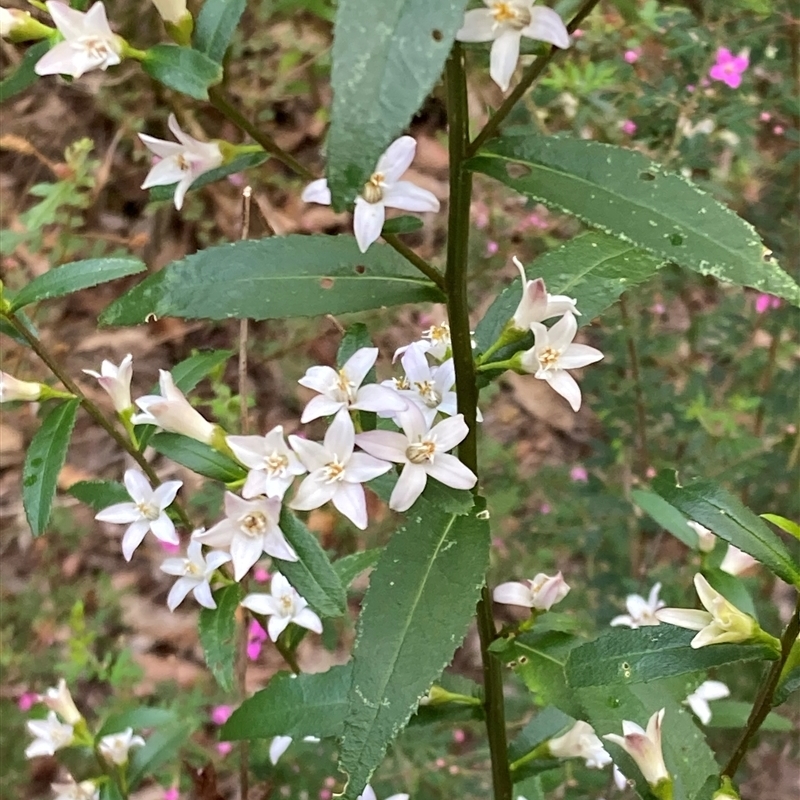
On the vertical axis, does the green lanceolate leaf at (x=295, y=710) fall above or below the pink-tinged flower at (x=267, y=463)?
below

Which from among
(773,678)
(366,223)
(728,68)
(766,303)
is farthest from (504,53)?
(766,303)

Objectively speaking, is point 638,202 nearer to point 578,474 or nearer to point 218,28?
point 218,28

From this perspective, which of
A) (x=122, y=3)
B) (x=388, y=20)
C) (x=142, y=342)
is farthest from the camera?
(x=142, y=342)

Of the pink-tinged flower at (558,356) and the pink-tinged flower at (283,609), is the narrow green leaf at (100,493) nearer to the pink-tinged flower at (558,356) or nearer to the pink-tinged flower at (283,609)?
the pink-tinged flower at (283,609)

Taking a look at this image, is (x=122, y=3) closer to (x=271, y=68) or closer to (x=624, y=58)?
(x=271, y=68)

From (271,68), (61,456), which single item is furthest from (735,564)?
(271,68)

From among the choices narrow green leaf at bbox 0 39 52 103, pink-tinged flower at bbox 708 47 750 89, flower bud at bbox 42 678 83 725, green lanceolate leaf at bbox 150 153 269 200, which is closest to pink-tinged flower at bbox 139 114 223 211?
green lanceolate leaf at bbox 150 153 269 200

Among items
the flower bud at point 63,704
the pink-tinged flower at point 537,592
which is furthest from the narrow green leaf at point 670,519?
the flower bud at point 63,704
